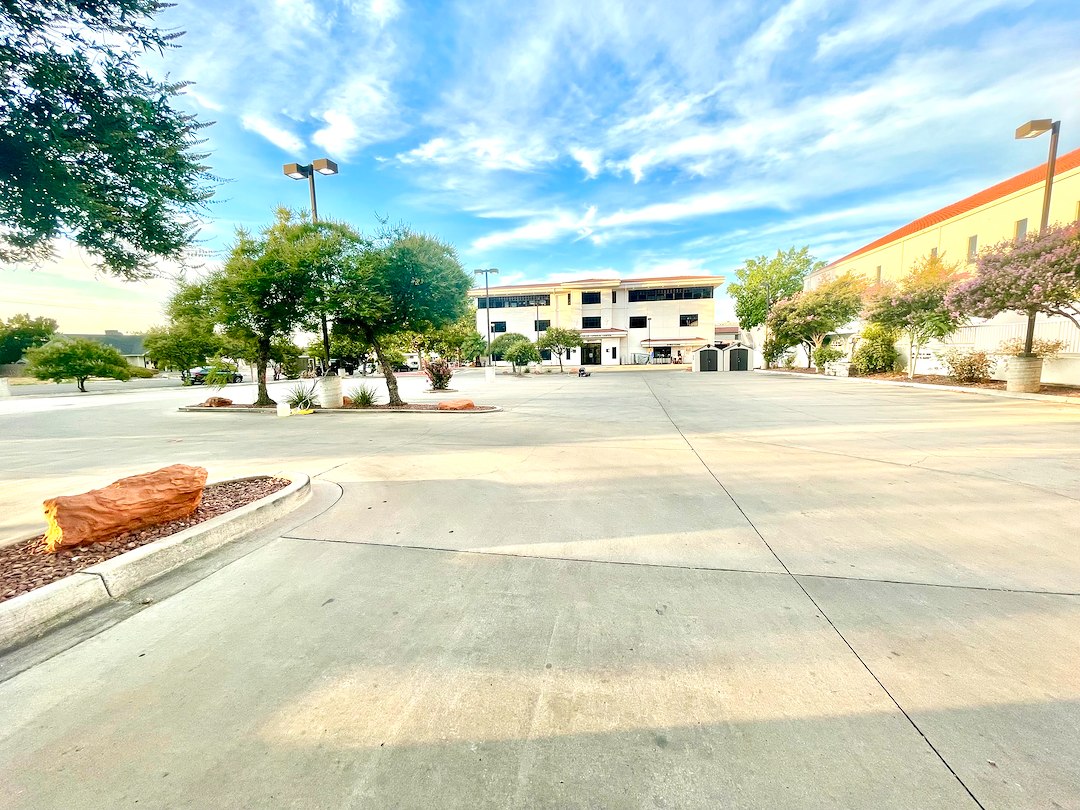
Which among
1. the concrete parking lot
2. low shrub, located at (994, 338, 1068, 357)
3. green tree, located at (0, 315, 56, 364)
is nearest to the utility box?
low shrub, located at (994, 338, 1068, 357)

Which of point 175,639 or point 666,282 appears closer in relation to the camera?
point 175,639

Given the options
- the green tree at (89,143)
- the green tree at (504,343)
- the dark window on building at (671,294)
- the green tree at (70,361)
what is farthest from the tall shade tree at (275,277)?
the dark window on building at (671,294)

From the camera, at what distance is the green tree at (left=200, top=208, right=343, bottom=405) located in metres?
12.4

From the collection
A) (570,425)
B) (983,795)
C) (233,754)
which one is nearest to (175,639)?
(233,754)

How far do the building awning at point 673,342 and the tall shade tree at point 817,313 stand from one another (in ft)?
49.8

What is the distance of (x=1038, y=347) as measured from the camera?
16156 mm

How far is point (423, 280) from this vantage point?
12.6 meters

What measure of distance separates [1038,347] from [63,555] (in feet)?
83.2

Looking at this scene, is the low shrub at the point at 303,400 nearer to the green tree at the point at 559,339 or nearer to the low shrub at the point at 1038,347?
the low shrub at the point at 1038,347

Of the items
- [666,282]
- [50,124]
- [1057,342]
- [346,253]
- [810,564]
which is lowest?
[810,564]

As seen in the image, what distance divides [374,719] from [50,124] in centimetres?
513

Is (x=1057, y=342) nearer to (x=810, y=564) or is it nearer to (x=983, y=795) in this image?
(x=810, y=564)

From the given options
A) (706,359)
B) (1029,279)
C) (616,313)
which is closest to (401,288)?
(1029,279)

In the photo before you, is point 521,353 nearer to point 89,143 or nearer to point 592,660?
point 89,143
